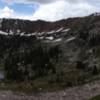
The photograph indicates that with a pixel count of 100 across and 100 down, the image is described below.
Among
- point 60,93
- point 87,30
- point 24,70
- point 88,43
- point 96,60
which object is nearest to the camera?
point 60,93

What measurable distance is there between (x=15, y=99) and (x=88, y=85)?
757 inches

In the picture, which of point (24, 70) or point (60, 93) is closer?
point (60, 93)

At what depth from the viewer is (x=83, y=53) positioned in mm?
160875

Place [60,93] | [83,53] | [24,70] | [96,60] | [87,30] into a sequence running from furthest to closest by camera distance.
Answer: [87,30], [83,53], [24,70], [96,60], [60,93]

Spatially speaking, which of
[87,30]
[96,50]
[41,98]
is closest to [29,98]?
[41,98]

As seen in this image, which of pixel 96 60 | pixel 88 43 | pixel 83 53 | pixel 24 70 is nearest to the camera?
pixel 96 60

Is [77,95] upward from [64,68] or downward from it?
upward

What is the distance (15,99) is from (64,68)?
78.2m

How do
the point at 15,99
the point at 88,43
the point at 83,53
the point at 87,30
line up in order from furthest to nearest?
the point at 87,30 → the point at 88,43 → the point at 83,53 → the point at 15,99

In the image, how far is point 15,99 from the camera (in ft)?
209

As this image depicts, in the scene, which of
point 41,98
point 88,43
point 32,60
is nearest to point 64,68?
point 32,60

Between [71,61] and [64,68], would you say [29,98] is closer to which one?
[64,68]

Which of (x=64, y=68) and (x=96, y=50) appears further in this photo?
(x=96, y=50)

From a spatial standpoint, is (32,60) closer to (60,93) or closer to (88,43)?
(88,43)
